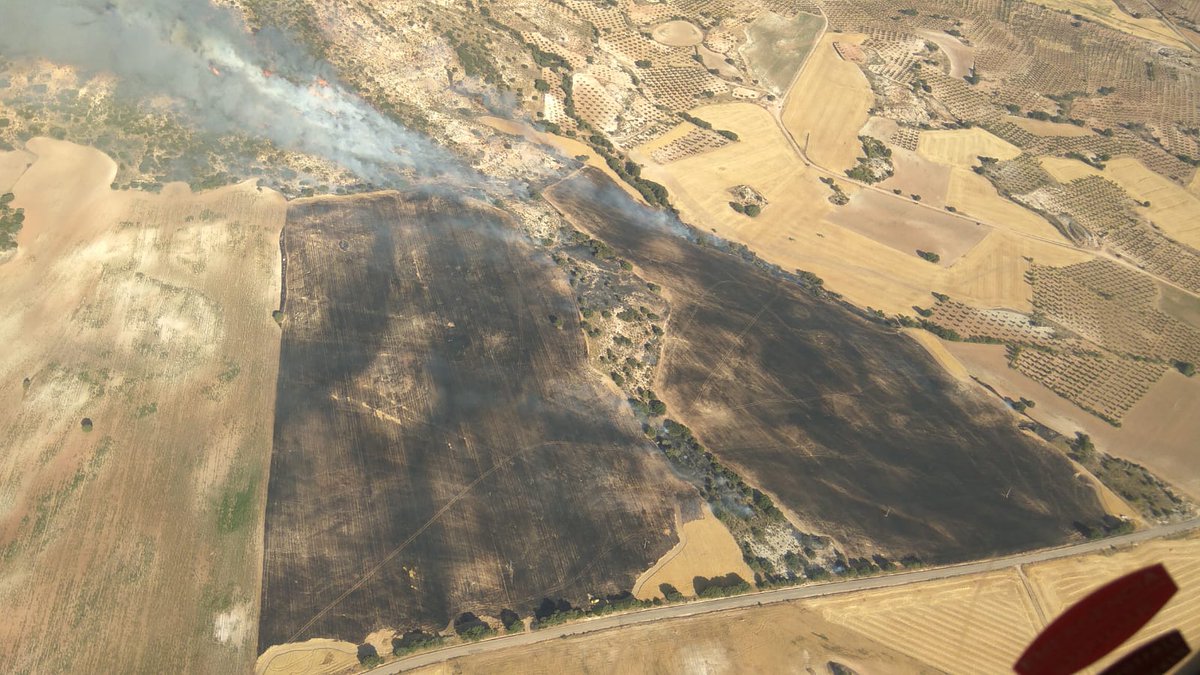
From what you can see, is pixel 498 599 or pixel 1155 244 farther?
pixel 1155 244

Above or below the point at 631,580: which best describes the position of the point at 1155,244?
above

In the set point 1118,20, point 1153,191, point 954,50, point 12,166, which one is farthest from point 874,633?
point 1118,20

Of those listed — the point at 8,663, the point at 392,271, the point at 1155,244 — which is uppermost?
the point at 1155,244

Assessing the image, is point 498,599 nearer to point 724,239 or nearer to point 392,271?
point 392,271

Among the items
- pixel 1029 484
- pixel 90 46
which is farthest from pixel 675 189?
pixel 90 46

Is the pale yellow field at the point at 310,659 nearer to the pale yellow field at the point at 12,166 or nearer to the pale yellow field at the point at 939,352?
the pale yellow field at the point at 12,166

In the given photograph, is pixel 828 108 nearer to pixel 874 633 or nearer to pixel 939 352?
pixel 939 352
